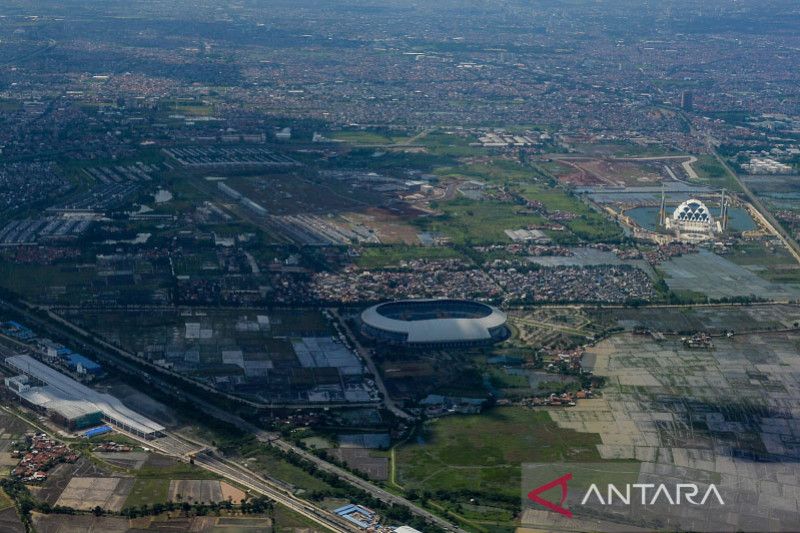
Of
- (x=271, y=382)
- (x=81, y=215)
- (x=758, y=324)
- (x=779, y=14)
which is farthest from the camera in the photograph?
(x=779, y=14)

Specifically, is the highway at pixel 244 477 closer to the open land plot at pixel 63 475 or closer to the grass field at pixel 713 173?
the open land plot at pixel 63 475

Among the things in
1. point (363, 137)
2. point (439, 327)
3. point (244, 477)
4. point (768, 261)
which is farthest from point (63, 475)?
point (363, 137)

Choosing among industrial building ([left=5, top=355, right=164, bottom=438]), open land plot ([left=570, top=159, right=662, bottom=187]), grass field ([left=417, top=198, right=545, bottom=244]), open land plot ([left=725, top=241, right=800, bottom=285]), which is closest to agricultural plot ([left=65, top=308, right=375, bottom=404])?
industrial building ([left=5, top=355, right=164, bottom=438])

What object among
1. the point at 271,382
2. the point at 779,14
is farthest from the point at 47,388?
the point at 779,14

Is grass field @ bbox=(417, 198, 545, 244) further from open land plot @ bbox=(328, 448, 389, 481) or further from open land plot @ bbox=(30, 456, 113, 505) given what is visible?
open land plot @ bbox=(30, 456, 113, 505)

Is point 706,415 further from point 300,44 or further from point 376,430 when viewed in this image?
point 300,44

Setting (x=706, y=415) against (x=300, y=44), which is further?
(x=300, y=44)
